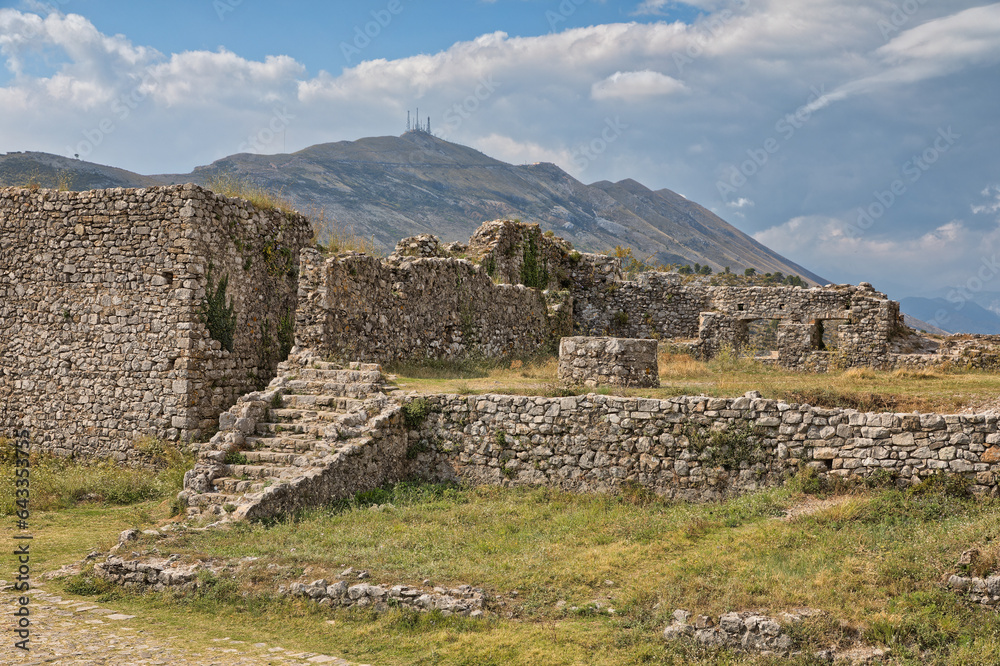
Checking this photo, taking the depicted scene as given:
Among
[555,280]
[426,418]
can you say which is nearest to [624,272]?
[555,280]

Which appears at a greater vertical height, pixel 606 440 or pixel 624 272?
pixel 624 272

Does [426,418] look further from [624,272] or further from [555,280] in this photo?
[624,272]

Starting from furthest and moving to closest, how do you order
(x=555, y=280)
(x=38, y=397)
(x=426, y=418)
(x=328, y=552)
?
(x=555, y=280), (x=38, y=397), (x=426, y=418), (x=328, y=552)

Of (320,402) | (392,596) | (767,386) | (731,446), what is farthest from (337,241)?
(392,596)

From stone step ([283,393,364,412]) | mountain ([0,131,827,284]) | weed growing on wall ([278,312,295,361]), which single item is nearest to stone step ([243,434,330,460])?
stone step ([283,393,364,412])

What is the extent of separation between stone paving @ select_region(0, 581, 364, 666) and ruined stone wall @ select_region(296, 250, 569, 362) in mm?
7600

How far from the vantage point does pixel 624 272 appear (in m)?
29.3

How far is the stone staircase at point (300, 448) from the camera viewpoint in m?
11.1

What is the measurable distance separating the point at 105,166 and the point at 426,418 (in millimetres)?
92118

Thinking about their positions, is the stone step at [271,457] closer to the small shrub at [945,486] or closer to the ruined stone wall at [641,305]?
the small shrub at [945,486]

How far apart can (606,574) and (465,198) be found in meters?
141

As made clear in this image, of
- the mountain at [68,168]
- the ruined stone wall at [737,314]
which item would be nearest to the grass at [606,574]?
the ruined stone wall at [737,314]

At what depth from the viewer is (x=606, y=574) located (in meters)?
8.27

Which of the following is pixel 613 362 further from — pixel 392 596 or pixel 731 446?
pixel 392 596
